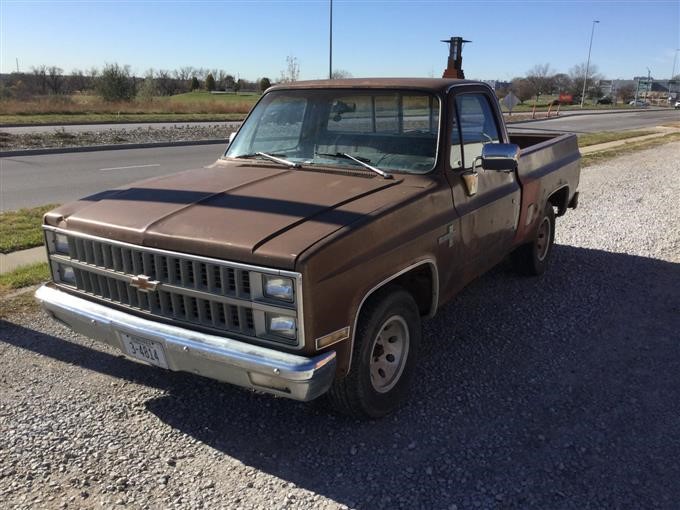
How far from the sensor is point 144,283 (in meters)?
3.18

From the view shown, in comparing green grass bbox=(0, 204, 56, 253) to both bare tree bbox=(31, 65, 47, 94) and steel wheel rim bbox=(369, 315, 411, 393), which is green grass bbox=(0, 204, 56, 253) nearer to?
steel wheel rim bbox=(369, 315, 411, 393)

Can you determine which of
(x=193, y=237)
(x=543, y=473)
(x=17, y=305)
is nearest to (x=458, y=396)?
(x=543, y=473)

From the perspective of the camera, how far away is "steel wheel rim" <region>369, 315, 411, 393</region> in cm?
349

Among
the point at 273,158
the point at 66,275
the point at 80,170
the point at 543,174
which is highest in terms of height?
the point at 273,158

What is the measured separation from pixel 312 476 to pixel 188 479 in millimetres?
617

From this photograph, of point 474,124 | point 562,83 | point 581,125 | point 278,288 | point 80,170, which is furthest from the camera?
point 562,83

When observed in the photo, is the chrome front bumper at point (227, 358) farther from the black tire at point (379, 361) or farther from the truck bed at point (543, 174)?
the truck bed at point (543, 174)

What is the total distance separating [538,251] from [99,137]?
17.4m

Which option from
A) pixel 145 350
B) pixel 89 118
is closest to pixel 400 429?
pixel 145 350

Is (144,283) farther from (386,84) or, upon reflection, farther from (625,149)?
(625,149)

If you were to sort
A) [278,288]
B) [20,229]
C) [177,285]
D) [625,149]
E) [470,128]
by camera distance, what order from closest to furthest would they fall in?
[278,288] < [177,285] < [470,128] < [20,229] < [625,149]

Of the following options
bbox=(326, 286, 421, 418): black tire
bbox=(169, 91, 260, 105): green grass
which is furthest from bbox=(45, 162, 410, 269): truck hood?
bbox=(169, 91, 260, 105): green grass

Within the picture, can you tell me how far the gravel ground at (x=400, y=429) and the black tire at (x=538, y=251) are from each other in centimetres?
89

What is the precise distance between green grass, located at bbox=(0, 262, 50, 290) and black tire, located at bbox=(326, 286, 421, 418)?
3433mm
